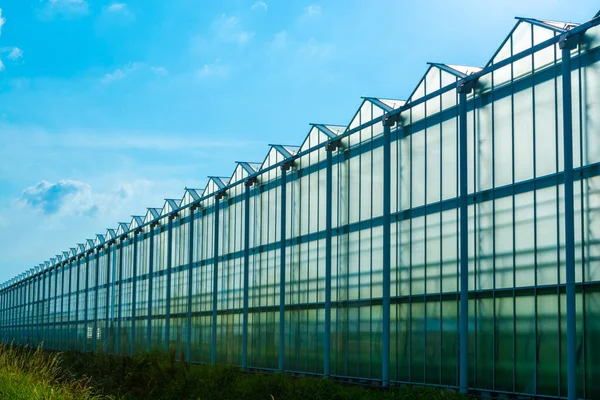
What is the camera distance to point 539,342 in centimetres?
2005

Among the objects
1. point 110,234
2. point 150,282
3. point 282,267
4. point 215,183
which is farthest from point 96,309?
point 282,267

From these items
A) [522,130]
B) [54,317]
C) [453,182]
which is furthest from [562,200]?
[54,317]

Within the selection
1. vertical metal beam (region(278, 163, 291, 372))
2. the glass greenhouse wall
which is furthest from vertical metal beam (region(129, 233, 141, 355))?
vertical metal beam (region(278, 163, 291, 372))

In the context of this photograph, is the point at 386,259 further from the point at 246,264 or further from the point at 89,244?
the point at 89,244

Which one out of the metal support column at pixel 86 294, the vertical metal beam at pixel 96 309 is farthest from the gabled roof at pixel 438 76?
the metal support column at pixel 86 294

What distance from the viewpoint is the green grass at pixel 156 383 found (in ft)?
58.6

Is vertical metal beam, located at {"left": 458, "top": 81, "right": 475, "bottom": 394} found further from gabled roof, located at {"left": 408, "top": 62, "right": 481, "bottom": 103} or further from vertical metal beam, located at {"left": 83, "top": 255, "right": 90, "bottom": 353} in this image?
vertical metal beam, located at {"left": 83, "top": 255, "right": 90, "bottom": 353}

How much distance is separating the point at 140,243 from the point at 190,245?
11892mm

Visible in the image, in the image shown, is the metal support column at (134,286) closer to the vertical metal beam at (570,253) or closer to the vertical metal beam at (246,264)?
the vertical metal beam at (246,264)

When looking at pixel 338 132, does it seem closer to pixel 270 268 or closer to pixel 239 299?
pixel 270 268

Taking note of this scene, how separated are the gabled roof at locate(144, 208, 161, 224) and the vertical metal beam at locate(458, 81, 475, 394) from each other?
3323 cm

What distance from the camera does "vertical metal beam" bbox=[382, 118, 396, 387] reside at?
2558 centimetres

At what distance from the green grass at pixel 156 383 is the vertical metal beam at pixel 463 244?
6.63 ft

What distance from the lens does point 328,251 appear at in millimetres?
30344
